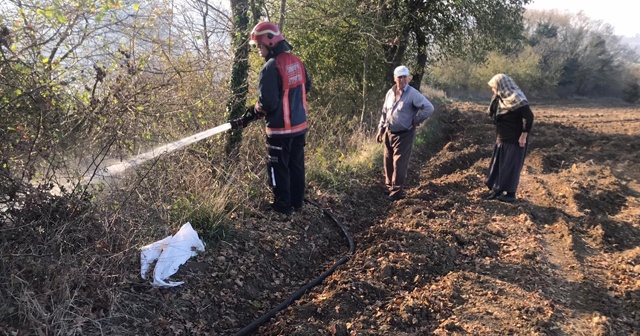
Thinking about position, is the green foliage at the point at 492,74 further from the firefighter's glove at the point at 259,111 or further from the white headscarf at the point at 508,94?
the firefighter's glove at the point at 259,111

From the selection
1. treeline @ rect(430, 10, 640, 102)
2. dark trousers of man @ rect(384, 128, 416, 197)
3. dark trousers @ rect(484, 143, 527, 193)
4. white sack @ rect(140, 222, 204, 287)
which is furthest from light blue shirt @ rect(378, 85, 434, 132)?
treeline @ rect(430, 10, 640, 102)

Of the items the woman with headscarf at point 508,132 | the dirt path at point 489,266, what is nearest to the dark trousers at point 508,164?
the woman with headscarf at point 508,132

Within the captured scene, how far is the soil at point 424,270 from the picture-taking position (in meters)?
3.52

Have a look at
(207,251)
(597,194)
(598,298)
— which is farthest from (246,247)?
(597,194)

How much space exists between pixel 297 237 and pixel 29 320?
2692mm

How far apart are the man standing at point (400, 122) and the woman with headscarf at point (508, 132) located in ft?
3.36

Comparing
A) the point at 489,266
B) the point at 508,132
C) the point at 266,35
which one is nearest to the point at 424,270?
the point at 489,266

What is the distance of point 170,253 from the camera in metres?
3.73

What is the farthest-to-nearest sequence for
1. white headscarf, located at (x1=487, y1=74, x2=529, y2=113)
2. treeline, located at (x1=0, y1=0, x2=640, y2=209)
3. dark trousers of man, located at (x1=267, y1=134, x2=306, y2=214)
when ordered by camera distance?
1. white headscarf, located at (x1=487, y1=74, x2=529, y2=113)
2. dark trousers of man, located at (x1=267, y1=134, x2=306, y2=214)
3. treeline, located at (x1=0, y1=0, x2=640, y2=209)

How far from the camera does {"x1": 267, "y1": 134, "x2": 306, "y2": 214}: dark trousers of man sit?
5.03 m

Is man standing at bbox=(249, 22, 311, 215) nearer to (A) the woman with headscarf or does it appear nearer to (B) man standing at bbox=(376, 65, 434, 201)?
(B) man standing at bbox=(376, 65, 434, 201)

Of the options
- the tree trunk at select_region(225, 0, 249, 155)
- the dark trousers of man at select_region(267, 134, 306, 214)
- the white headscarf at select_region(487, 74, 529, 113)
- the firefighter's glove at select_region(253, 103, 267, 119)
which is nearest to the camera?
the firefighter's glove at select_region(253, 103, 267, 119)

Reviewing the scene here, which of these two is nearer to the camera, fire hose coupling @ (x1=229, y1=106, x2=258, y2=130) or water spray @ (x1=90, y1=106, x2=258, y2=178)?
water spray @ (x1=90, y1=106, x2=258, y2=178)

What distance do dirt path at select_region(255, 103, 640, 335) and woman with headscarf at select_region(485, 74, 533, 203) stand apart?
33 centimetres
